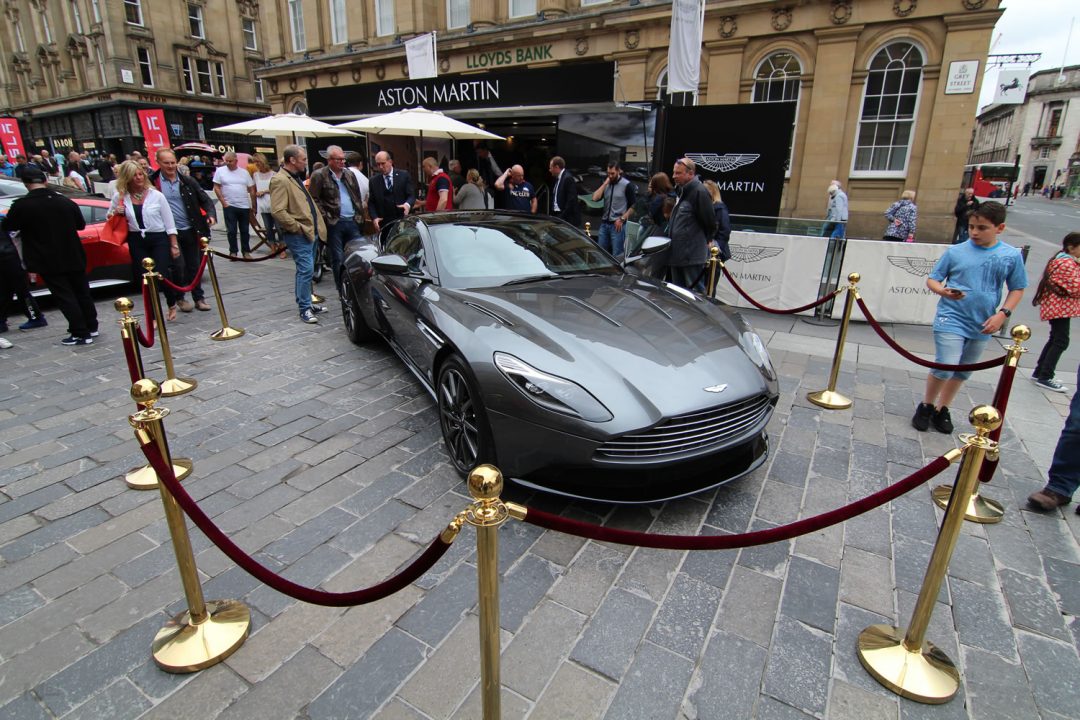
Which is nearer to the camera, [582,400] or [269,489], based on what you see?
[582,400]

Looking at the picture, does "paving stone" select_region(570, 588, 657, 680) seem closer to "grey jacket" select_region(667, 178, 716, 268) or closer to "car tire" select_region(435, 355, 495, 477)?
"car tire" select_region(435, 355, 495, 477)

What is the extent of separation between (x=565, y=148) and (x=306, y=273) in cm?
681

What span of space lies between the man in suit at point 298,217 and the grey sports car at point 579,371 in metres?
2.78

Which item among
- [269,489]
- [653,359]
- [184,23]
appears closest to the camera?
[653,359]

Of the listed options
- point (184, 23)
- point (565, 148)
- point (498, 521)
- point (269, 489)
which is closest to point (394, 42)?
point (565, 148)

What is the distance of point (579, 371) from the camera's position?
2.78 m

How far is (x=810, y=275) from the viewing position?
7.46 metres

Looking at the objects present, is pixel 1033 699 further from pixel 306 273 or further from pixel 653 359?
pixel 306 273

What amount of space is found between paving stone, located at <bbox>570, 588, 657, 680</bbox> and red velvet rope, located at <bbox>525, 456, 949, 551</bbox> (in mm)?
700

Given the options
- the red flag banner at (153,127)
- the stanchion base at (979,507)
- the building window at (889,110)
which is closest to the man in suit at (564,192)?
the stanchion base at (979,507)

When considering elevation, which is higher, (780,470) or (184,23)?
(184,23)

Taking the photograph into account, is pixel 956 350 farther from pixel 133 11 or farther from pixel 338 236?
pixel 133 11

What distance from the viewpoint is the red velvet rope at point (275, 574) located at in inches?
65.3

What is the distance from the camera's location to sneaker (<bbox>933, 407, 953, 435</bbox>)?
161 inches
